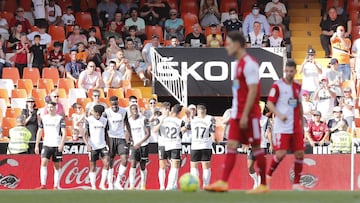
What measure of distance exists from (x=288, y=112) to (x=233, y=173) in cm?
800

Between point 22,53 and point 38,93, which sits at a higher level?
point 22,53

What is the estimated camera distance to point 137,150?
23828mm

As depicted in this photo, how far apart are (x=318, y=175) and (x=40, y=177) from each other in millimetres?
6108

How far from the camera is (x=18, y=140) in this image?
2433 cm

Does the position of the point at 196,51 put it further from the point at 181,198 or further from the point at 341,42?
the point at 181,198

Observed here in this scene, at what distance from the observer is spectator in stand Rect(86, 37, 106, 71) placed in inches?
1096

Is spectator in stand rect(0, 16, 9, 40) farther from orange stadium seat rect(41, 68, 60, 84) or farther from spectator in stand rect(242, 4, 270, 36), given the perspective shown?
spectator in stand rect(242, 4, 270, 36)

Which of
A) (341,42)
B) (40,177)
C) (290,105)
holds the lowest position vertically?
(40,177)

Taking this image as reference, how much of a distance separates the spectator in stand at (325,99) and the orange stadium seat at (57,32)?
7037 millimetres

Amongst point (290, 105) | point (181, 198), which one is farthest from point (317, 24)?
point (181, 198)

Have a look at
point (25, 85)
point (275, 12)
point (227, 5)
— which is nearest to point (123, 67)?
point (25, 85)

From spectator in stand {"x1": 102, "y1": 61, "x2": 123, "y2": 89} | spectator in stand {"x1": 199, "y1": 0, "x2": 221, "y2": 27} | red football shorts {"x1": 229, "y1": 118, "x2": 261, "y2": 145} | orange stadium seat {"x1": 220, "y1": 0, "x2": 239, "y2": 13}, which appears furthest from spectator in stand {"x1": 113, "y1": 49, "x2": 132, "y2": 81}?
red football shorts {"x1": 229, "y1": 118, "x2": 261, "y2": 145}

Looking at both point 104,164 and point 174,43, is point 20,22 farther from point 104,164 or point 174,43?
point 104,164

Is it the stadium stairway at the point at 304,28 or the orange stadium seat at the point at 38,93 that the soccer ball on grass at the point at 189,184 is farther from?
the stadium stairway at the point at 304,28
